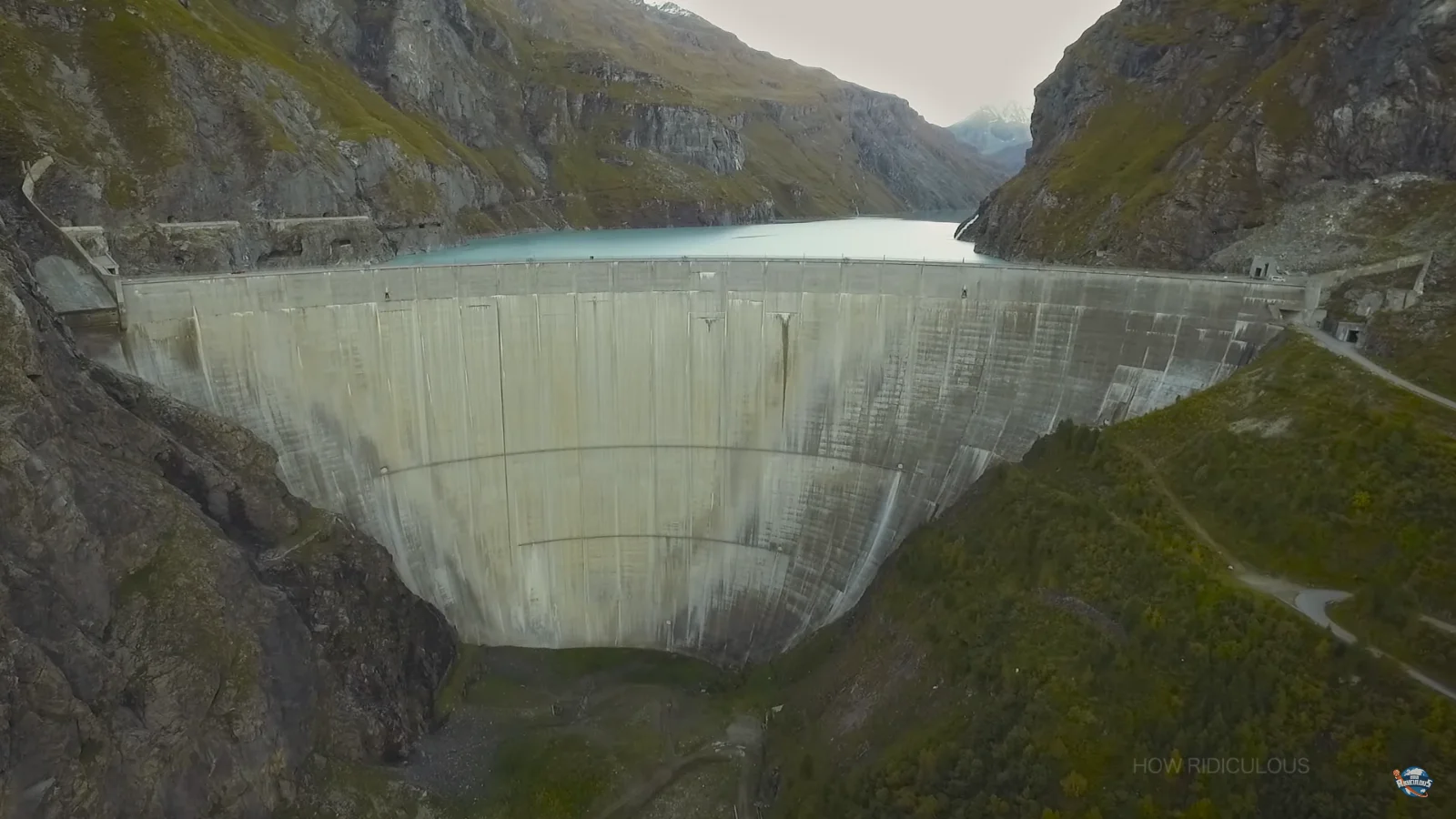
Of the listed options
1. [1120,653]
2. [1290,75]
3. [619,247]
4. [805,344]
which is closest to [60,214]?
[805,344]

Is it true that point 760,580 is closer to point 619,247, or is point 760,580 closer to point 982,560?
point 982,560

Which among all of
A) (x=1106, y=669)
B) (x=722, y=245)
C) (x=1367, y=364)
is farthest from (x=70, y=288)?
(x=722, y=245)

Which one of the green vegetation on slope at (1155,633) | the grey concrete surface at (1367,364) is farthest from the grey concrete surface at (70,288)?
the grey concrete surface at (1367,364)

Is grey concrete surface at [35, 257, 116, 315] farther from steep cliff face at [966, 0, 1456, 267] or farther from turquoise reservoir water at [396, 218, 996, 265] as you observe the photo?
steep cliff face at [966, 0, 1456, 267]

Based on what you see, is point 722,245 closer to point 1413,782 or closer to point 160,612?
point 160,612

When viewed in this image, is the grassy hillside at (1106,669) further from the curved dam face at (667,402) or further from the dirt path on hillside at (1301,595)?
the curved dam face at (667,402)

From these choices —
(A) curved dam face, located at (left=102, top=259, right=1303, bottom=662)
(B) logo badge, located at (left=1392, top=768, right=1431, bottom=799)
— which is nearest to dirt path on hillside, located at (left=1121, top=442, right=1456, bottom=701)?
(B) logo badge, located at (left=1392, top=768, right=1431, bottom=799)
